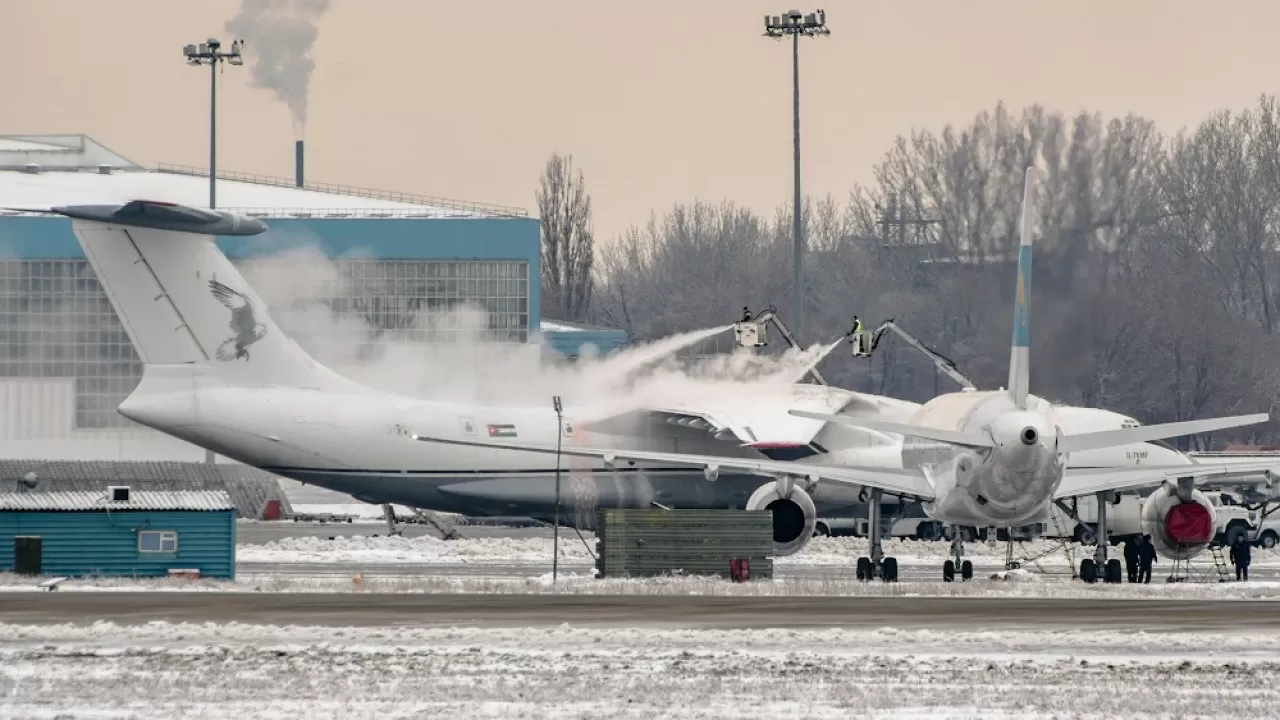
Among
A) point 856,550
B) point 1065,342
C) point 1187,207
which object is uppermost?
point 1187,207

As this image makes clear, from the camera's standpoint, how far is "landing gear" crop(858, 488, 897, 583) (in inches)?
1624

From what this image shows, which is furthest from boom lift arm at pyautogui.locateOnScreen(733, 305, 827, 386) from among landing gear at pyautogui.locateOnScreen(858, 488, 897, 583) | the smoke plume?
landing gear at pyautogui.locateOnScreen(858, 488, 897, 583)

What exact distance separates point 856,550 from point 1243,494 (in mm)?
19528

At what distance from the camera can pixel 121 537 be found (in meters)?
43.2

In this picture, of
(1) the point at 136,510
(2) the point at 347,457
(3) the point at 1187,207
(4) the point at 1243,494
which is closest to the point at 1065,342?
(4) the point at 1243,494

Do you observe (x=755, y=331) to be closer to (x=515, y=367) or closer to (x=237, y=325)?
(x=515, y=367)

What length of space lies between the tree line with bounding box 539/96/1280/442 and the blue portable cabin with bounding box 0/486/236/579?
2630 centimetres

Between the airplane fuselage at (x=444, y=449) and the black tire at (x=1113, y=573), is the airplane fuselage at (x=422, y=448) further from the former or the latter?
the black tire at (x=1113, y=573)

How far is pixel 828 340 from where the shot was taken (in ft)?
349

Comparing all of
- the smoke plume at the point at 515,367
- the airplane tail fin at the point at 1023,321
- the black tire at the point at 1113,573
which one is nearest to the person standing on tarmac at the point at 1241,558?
the black tire at the point at 1113,573

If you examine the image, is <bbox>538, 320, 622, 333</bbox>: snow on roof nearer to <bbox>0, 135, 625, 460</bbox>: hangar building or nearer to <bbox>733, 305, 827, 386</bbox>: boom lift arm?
<bbox>0, 135, 625, 460</bbox>: hangar building

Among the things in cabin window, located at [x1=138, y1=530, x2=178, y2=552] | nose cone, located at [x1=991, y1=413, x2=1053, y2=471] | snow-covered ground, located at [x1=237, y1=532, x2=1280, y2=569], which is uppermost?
nose cone, located at [x1=991, y1=413, x2=1053, y2=471]

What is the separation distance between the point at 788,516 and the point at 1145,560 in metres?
7.75

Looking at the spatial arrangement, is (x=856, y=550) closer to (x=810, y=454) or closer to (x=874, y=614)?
(x=810, y=454)
